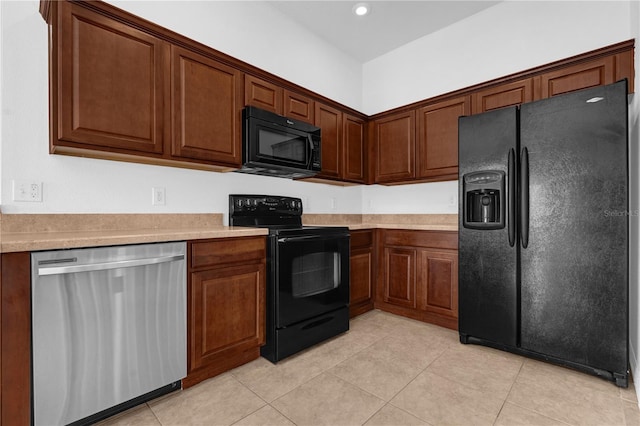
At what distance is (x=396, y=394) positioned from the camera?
1765mm

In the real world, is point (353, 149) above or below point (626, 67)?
below

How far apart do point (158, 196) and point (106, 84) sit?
753 mm

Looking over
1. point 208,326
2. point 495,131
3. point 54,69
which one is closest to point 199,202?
point 208,326

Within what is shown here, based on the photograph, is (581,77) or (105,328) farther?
(581,77)

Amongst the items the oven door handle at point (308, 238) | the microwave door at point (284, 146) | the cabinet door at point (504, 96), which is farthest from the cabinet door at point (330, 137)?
the cabinet door at point (504, 96)

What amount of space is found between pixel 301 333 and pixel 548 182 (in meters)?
1.99

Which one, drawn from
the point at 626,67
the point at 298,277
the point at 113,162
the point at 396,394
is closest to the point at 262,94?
the point at 113,162

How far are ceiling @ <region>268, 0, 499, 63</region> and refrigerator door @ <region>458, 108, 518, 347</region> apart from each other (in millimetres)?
1313

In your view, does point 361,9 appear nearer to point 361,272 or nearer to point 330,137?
point 330,137

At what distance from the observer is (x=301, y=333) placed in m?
2.27

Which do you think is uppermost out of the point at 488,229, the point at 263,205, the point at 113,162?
the point at 113,162

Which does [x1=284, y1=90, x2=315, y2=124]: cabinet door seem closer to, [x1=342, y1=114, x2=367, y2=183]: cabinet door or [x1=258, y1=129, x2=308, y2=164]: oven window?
[x1=258, y1=129, x2=308, y2=164]: oven window

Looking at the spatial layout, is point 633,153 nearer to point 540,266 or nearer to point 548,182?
point 548,182

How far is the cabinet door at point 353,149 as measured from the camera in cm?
330
